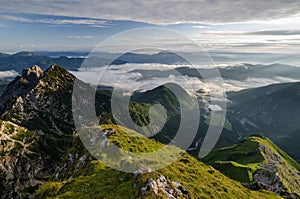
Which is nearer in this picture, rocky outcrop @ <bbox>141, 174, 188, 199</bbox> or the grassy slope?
rocky outcrop @ <bbox>141, 174, 188, 199</bbox>

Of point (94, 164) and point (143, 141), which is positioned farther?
point (143, 141)

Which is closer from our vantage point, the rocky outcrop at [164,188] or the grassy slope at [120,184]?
the rocky outcrop at [164,188]

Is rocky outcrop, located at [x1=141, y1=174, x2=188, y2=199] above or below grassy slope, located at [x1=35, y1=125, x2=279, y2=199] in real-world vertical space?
above

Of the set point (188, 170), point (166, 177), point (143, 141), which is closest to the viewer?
point (166, 177)

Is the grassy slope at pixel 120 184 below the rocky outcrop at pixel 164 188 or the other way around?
below

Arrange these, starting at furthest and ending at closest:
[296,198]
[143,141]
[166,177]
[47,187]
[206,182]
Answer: [296,198], [143,141], [206,182], [47,187], [166,177]

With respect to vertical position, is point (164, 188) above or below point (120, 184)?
above

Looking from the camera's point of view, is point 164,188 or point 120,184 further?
point 120,184

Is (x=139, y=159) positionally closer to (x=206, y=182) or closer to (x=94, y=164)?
(x=94, y=164)

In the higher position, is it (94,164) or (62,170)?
(94,164)

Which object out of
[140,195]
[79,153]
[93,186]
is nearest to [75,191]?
[93,186]

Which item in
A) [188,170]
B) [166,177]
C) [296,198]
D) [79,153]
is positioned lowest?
[296,198]

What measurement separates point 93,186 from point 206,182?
115ft

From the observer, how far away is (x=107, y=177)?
2798 inches
